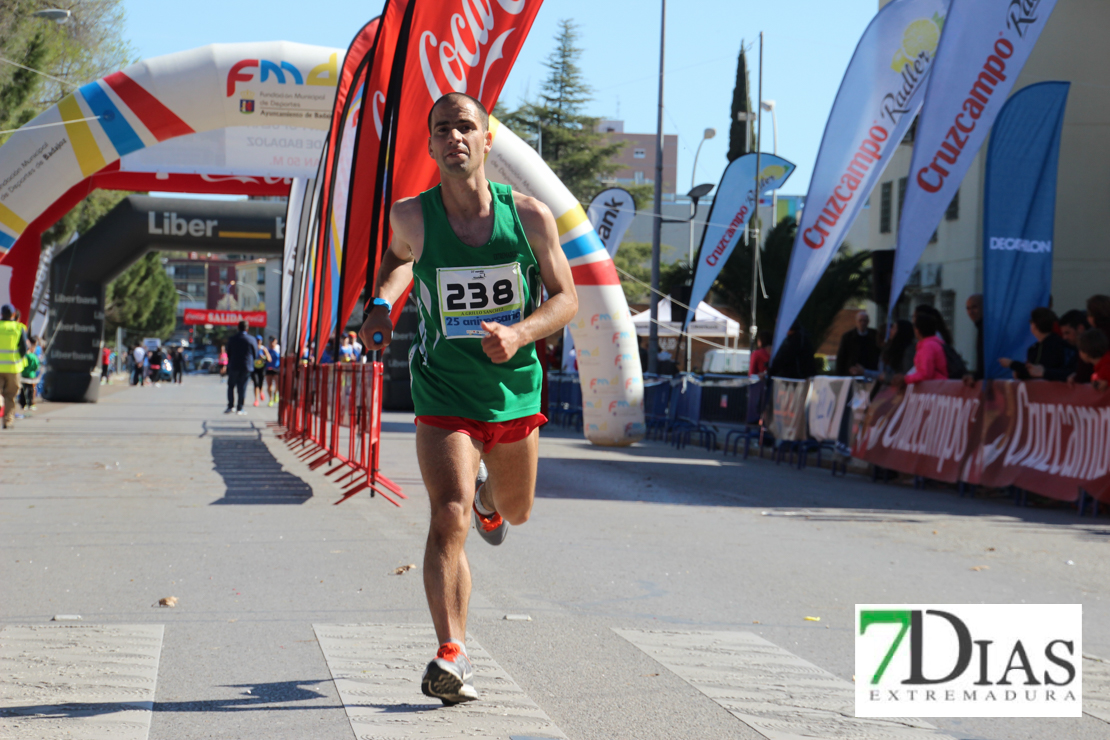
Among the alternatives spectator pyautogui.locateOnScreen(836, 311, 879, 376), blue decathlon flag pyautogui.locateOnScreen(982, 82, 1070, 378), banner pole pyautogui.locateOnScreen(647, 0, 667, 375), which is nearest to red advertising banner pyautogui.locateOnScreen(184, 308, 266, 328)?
banner pole pyautogui.locateOnScreen(647, 0, 667, 375)

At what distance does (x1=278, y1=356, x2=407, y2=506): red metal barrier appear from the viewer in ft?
34.8

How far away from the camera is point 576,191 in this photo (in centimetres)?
6506

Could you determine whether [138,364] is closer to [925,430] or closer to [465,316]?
[925,430]

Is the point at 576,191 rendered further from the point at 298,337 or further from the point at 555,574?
the point at 555,574

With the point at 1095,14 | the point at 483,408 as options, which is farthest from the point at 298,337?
the point at 1095,14

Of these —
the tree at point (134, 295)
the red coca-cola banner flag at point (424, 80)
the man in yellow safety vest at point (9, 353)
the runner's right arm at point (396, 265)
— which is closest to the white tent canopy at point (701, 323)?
the man in yellow safety vest at point (9, 353)

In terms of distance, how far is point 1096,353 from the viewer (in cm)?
1047

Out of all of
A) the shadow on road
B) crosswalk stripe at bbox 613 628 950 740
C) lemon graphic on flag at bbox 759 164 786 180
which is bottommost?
Result: the shadow on road

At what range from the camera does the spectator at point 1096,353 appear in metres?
10.3

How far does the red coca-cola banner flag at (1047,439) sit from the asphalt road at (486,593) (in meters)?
0.31

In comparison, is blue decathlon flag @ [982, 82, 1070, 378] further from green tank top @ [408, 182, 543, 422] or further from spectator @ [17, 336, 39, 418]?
spectator @ [17, 336, 39, 418]

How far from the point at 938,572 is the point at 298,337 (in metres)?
12.8

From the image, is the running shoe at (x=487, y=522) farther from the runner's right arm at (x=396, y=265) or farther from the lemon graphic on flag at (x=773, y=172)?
the lemon graphic on flag at (x=773, y=172)

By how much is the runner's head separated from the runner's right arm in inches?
8.0
